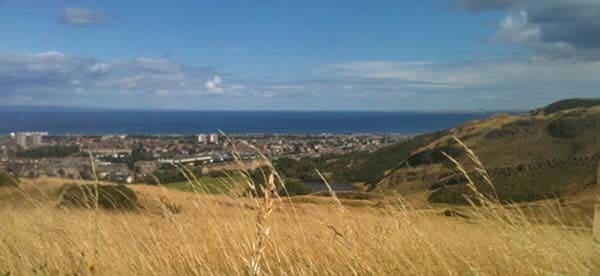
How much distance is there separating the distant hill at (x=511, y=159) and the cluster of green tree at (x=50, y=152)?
31101 millimetres

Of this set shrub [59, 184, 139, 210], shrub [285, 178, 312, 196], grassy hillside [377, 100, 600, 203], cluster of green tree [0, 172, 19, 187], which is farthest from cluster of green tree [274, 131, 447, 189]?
shrub [285, 178, 312, 196]

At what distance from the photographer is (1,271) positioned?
4242 millimetres

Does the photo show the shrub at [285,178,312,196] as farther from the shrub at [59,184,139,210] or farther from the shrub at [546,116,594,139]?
the shrub at [546,116,594,139]

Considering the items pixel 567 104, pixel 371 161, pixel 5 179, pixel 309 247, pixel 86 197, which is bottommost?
pixel 371 161

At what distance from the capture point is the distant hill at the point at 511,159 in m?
44.4

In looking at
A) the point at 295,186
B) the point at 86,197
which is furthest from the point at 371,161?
the point at 86,197

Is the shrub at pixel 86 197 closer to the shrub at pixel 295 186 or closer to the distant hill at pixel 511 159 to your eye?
the shrub at pixel 295 186

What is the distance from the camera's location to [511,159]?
5681 cm

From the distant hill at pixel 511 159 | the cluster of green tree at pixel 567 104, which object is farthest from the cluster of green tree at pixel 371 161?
the cluster of green tree at pixel 567 104

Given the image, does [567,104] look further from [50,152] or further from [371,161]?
[50,152]

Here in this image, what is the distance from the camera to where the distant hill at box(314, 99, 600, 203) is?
146ft

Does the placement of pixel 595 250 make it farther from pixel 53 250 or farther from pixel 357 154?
pixel 357 154

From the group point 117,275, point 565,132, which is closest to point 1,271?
point 117,275

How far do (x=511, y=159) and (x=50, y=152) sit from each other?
168 ft
